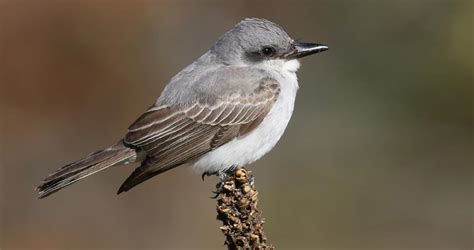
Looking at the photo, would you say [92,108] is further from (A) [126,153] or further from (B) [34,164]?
(A) [126,153]

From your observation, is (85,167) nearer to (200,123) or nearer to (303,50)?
(200,123)

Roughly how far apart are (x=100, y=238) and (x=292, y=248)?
5.76 ft

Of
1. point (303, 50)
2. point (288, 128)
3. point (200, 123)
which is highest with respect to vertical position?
point (288, 128)

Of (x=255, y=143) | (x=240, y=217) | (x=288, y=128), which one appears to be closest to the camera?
(x=240, y=217)

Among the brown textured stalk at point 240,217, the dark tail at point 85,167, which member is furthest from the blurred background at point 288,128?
the brown textured stalk at point 240,217

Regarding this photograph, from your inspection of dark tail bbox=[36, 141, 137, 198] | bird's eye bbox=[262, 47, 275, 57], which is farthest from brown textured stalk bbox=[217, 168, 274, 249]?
bird's eye bbox=[262, 47, 275, 57]

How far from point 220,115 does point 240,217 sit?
1223 millimetres

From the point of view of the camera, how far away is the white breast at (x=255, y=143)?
499 cm

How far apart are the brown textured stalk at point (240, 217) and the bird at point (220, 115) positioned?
31.6 inches

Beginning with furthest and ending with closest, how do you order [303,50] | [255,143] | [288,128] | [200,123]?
[288,128] → [303,50] → [200,123] → [255,143]

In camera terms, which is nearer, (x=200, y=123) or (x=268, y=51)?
(x=200, y=123)

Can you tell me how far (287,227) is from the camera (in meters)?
7.80

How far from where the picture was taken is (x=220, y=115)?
5184 millimetres

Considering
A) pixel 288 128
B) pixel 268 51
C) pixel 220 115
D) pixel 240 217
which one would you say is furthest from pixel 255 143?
pixel 288 128
